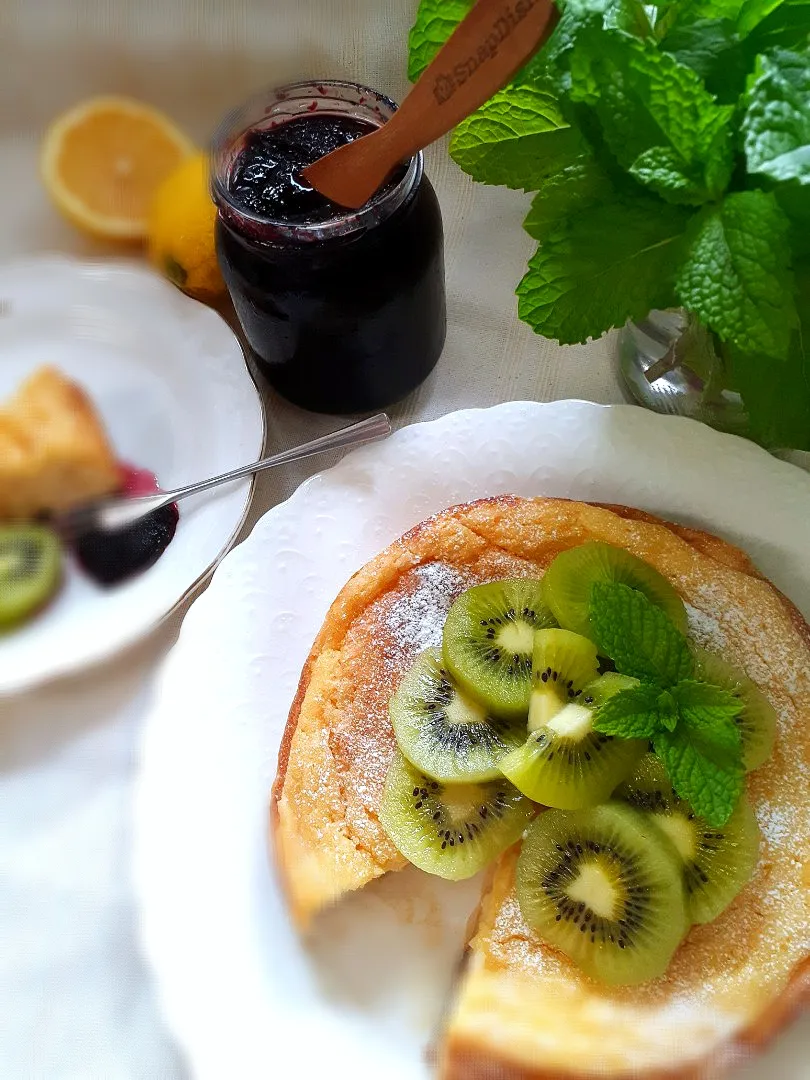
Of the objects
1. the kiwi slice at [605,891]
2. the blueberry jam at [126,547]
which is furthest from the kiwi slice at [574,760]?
the blueberry jam at [126,547]

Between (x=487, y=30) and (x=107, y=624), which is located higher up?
(x=487, y=30)

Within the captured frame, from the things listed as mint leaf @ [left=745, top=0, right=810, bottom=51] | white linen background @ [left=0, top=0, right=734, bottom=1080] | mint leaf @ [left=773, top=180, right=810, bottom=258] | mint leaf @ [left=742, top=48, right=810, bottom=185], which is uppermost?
mint leaf @ [left=745, top=0, right=810, bottom=51]

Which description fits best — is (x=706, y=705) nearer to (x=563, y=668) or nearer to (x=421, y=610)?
(x=563, y=668)

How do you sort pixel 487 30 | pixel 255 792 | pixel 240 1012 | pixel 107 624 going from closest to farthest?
pixel 487 30 < pixel 240 1012 < pixel 255 792 < pixel 107 624

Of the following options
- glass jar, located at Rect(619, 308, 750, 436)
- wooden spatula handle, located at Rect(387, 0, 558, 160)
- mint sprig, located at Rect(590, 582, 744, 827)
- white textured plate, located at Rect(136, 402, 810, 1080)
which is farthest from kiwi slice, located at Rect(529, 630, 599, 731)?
wooden spatula handle, located at Rect(387, 0, 558, 160)

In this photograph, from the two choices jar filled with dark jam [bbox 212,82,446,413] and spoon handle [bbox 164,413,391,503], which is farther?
spoon handle [bbox 164,413,391,503]

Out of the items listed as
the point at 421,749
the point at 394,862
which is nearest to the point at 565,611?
the point at 421,749

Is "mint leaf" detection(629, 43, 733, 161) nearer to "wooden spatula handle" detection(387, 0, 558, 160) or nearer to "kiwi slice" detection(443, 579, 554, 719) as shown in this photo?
"wooden spatula handle" detection(387, 0, 558, 160)

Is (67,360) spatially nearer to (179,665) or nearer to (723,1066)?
(179,665)
